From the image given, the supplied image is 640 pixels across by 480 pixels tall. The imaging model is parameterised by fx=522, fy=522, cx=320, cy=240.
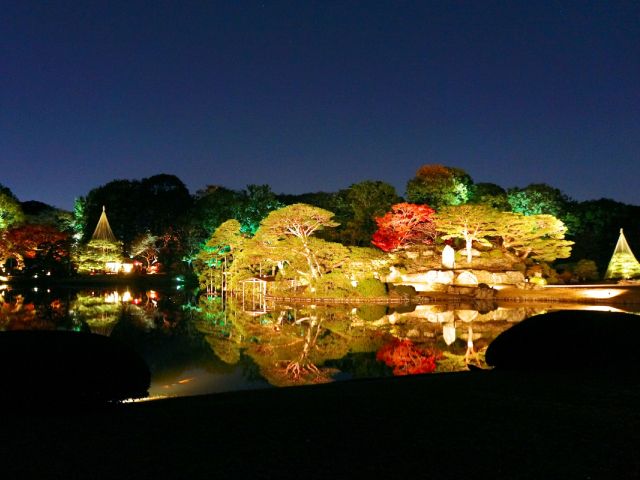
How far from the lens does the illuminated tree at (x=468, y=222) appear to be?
104 feet

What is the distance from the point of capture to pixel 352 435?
431 centimetres

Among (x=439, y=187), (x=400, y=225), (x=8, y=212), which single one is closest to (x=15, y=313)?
(x=400, y=225)

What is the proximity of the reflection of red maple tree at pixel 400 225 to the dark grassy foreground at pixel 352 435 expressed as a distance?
28297mm

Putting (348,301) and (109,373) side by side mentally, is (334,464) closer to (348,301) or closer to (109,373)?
(109,373)

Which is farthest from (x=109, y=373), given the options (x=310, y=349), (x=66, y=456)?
(x=310, y=349)

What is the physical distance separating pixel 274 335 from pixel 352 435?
36.8 ft

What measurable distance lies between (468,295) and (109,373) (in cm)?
2479

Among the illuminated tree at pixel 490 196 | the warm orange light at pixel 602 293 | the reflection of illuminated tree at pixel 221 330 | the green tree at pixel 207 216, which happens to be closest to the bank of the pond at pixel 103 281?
the green tree at pixel 207 216

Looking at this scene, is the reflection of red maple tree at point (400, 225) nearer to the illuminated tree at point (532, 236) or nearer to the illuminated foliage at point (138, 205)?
the illuminated tree at point (532, 236)

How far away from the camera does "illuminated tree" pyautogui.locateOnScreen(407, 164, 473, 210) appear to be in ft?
137

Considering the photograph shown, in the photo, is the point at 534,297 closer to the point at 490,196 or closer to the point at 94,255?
the point at 490,196

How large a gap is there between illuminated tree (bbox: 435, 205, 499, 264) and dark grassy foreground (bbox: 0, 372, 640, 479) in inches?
1037

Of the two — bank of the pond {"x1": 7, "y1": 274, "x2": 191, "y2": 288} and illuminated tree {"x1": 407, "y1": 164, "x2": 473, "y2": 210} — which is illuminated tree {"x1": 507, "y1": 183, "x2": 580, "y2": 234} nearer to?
illuminated tree {"x1": 407, "y1": 164, "x2": 473, "y2": 210}

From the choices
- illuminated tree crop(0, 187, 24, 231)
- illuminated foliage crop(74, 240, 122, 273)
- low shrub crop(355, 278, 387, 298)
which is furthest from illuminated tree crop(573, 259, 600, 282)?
illuminated tree crop(0, 187, 24, 231)
